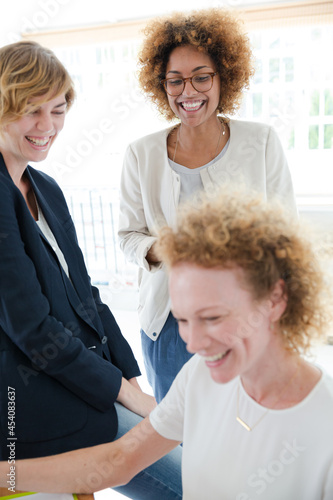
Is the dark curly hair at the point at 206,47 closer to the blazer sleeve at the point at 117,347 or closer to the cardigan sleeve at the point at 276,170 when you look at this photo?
the cardigan sleeve at the point at 276,170

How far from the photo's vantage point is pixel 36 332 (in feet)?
3.80

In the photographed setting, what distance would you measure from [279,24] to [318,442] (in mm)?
3141

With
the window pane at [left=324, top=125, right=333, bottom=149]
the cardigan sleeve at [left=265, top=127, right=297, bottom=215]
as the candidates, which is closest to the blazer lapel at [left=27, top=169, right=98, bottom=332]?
the cardigan sleeve at [left=265, top=127, right=297, bottom=215]

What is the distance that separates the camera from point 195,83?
1568 millimetres

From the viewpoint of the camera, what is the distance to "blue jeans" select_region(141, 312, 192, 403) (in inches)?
63.8

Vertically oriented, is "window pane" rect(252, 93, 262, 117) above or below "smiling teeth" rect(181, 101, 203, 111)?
above

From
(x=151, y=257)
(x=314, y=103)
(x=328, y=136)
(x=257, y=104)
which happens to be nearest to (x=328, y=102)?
(x=314, y=103)

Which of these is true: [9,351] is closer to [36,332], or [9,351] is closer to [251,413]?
[36,332]

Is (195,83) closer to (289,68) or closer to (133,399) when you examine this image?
(133,399)

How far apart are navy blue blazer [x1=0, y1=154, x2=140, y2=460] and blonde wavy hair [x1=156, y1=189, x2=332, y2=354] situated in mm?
392

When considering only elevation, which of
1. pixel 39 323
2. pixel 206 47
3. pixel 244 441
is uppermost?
pixel 206 47

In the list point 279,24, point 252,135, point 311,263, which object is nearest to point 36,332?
point 311,263

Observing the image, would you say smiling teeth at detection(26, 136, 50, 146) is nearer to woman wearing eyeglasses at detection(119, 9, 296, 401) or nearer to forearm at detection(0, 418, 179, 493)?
woman wearing eyeglasses at detection(119, 9, 296, 401)

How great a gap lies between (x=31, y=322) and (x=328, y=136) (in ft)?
10.3
